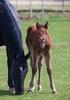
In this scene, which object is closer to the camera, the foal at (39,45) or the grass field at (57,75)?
the foal at (39,45)

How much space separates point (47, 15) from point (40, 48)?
75.0 ft

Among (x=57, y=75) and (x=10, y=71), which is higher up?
(x=10, y=71)

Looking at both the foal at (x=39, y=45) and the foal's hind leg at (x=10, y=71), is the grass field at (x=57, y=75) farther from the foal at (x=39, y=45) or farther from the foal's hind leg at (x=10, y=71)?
the foal at (x=39, y=45)

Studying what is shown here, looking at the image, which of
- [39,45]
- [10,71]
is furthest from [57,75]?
[39,45]

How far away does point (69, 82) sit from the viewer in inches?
460

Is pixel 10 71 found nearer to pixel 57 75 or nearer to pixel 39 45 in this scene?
pixel 39 45

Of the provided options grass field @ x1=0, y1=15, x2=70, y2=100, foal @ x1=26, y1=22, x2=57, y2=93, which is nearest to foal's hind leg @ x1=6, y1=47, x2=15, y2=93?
grass field @ x1=0, y1=15, x2=70, y2=100

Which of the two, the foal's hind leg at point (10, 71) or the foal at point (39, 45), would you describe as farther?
the foal's hind leg at point (10, 71)

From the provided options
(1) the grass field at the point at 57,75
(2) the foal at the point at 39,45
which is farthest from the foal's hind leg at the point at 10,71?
(2) the foal at the point at 39,45

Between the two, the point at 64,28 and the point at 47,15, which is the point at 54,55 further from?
the point at 47,15

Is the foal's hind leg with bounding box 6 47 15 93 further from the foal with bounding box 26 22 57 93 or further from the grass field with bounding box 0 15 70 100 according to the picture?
the foal with bounding box 26 22 57 93

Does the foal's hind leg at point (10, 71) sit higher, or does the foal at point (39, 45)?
the foal at point (39, 45)

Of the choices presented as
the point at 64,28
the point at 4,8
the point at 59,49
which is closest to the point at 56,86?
the point at 4,8

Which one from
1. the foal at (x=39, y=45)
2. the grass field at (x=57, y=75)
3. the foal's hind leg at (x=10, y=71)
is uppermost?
the foal at (x=39, y=45)
